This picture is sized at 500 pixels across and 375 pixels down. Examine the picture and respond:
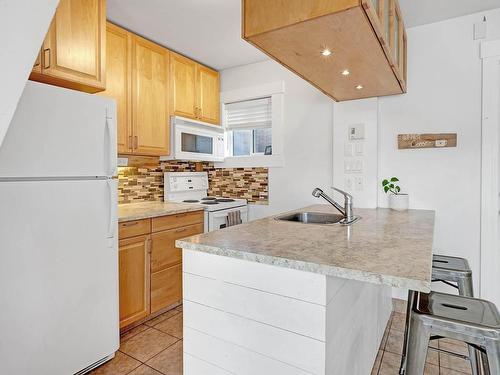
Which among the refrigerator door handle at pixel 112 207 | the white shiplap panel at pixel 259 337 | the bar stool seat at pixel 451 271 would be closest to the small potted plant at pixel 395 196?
the bar stool seat at pixel 451 271

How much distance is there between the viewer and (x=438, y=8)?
2244 millimetres

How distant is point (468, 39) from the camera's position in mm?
2324

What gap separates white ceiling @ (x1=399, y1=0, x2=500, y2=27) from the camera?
2.17 metres

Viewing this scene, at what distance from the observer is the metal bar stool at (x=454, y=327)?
101 cm

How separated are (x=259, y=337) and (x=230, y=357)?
0.19 metres

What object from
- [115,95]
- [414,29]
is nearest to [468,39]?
[414,29]

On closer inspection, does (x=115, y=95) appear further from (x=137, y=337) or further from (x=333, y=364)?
(x=333, y=364)

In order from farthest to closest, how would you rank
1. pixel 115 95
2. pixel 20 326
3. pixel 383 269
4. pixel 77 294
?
pixel 115 95 < pixel 77 294 < pixel 20 326 < pixel 383 269

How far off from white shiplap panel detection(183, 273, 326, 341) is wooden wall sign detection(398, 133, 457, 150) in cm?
198

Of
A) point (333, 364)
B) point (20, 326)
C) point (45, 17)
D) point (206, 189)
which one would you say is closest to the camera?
point (45, 17)

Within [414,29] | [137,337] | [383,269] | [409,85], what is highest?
[414,29]

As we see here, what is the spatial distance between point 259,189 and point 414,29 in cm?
202

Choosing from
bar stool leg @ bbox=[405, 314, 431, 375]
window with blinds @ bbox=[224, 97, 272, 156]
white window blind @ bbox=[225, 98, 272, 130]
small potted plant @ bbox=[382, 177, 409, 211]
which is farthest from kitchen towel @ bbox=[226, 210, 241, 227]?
bar stool leg @ bbox=[405, 314, 431, 375]

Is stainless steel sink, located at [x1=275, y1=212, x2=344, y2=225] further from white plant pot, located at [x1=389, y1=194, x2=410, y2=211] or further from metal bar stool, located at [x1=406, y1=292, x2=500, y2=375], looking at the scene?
metal bar stool, located at [x1=406, y1=292, x2=500, y2=375]
